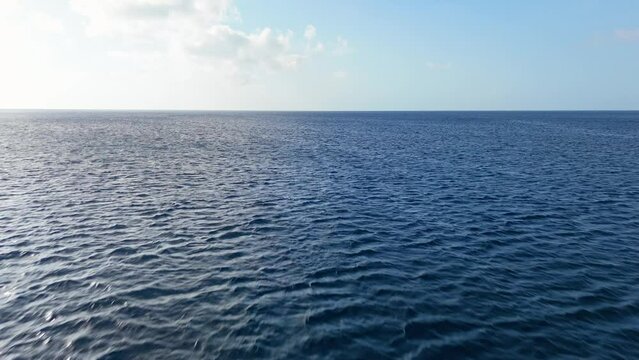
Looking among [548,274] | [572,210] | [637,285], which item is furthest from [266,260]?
[572,210]

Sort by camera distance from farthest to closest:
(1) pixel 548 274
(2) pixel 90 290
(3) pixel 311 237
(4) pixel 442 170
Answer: (4) pixel 442 170 < (3) pixel 311 237 < (1) pixel 548 274 < (2) pixel 90 290

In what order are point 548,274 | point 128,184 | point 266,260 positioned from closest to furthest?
1. point 548,274
2. point 266,260
3. point 128,184

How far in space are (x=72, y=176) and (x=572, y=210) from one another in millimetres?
67569

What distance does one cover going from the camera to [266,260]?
91.4 ft

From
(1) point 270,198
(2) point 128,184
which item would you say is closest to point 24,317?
(1) point 270,198

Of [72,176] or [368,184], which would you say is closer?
[368,184]

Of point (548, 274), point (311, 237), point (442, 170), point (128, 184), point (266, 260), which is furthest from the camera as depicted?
point (442, 170)

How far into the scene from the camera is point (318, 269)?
86.7 feet

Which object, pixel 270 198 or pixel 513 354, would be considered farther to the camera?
pixel 270 198

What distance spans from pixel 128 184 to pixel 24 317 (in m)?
35.2

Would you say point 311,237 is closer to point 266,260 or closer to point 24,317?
point 266,260

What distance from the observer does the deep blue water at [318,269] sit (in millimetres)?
18562

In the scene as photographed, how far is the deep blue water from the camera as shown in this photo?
18562 mm

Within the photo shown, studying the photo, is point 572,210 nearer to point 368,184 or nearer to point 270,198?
point 368,184
